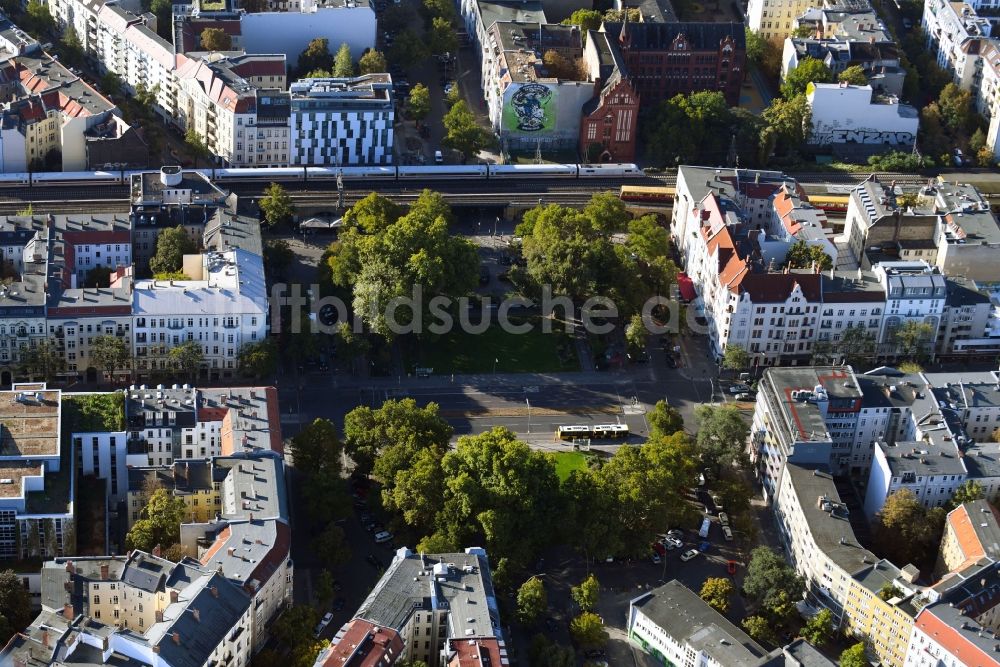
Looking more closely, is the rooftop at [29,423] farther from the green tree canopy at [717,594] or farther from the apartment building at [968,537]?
the apartment building at [968,537]

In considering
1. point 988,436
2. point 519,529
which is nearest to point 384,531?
point 519,529

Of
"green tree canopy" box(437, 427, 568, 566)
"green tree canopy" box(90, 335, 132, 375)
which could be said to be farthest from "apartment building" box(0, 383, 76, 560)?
"green tree canopy" box(437, 427, 568, 566)

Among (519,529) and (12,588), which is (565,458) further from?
(12,588)

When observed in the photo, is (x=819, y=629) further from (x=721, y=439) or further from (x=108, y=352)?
(x=108, y=352)

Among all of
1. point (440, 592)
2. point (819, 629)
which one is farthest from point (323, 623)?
point (819, 629)

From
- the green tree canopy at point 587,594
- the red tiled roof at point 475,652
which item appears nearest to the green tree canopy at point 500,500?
the green tree canopy at point 587,594

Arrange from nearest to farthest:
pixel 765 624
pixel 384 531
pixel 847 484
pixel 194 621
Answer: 1. pixel 194 621
2. pixel 765 624
3. pixel 384 531
4. pixel 847 484

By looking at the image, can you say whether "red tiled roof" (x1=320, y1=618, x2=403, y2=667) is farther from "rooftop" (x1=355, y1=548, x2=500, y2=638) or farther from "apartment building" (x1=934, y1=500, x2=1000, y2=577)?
"apartment building" (x1=934, y1=500, x2=1000, y2=577)
